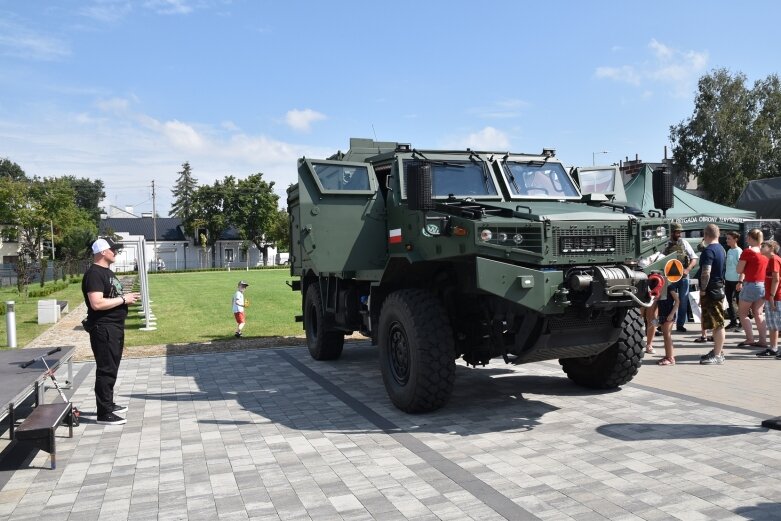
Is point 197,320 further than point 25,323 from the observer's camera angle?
No

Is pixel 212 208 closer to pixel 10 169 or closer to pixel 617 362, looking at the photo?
pixel 10 169

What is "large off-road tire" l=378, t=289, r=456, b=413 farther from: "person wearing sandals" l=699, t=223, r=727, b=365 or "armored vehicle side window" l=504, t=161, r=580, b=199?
"person wearing sandals" l=699, t=223, r=727, b=365

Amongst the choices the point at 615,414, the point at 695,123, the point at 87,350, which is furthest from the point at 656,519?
the point at 695,123

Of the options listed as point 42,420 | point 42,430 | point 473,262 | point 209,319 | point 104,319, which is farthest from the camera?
point 209,319

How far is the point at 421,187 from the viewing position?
19.3 ft

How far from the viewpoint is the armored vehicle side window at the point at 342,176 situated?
8430mm

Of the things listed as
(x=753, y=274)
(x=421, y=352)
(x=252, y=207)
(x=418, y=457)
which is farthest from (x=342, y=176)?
(x=252, y=207)

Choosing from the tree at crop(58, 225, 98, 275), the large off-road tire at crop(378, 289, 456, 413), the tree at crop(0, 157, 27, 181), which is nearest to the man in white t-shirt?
the large off-road tire at crop(378, 289, 456, 413)

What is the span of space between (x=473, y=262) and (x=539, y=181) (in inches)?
79.5

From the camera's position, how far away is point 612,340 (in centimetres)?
644

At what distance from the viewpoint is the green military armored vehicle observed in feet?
19.4

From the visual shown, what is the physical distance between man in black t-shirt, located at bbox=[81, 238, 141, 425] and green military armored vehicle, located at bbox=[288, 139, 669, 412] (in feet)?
8.05

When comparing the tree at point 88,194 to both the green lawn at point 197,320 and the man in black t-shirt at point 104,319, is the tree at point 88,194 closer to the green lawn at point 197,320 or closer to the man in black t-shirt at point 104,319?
the green lawn at point 197,320

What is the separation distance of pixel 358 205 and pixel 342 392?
2342 millimetres
